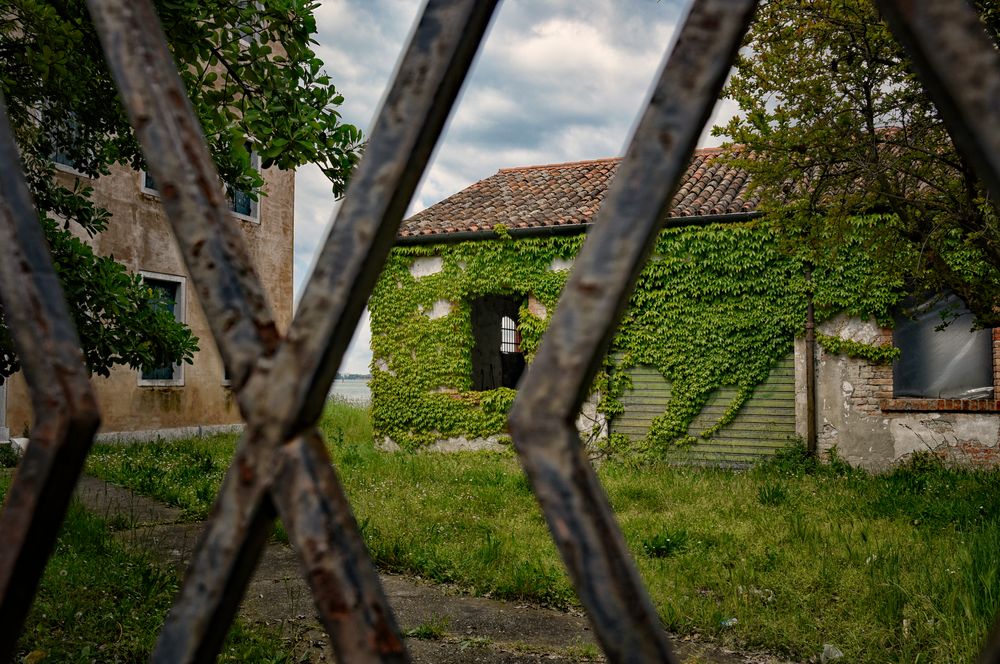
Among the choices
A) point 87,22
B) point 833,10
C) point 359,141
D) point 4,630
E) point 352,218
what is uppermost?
point 833,10

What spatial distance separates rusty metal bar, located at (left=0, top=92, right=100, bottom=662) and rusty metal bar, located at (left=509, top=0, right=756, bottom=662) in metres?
0.52

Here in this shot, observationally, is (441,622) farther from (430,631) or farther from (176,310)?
(176,310)

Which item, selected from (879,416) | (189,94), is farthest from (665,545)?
(879,416)

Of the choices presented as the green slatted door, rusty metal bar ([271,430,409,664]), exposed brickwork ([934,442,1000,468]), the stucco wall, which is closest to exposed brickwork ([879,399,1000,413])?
the stucco wall

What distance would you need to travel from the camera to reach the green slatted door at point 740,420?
30.8 ft

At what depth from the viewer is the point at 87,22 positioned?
342 cm

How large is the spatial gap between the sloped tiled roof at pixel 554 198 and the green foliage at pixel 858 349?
1.98 meters

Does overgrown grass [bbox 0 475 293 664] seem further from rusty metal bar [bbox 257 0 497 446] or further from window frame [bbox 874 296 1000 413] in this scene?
window frame [bbox 874 296 1000 413]

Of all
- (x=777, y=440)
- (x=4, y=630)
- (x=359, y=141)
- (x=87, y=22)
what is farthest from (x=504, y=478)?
(x=4, y=630)

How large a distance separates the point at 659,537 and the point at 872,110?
3.47m

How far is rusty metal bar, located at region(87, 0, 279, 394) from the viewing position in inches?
27.5

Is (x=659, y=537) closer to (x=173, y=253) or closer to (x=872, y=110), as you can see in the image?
(x=872, y=110)

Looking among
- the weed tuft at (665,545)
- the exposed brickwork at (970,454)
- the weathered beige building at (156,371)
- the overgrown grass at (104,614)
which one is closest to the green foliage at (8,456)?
the weathered beige building at (156,371)

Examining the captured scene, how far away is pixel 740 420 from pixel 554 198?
4793mm
